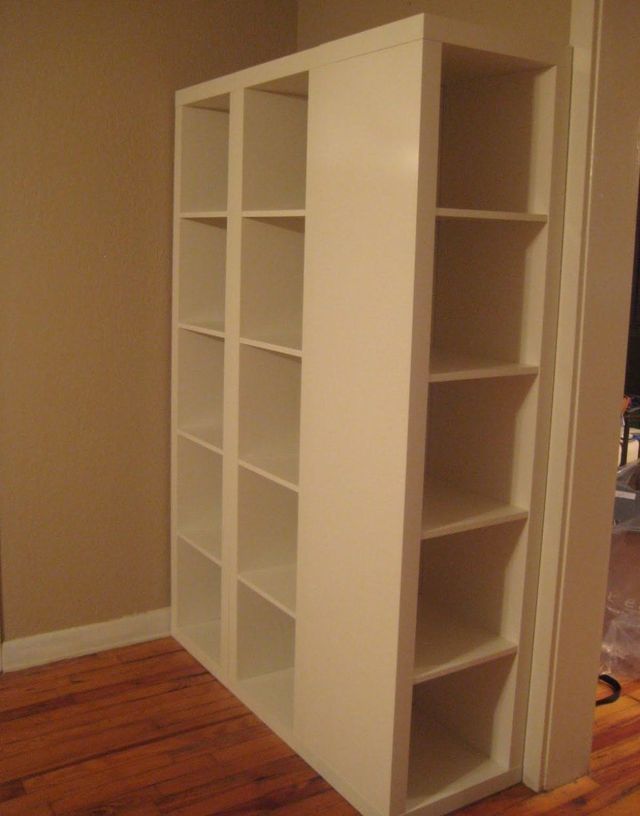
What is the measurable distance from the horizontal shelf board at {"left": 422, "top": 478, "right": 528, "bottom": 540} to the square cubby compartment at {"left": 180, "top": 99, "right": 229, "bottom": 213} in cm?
128

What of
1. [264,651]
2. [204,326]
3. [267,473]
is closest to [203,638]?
[264,651]

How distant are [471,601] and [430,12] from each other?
1.72 metres

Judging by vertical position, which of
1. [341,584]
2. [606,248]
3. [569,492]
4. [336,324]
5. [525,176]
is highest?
[525,176]

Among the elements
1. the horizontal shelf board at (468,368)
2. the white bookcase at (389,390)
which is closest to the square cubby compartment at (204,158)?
the white bookcase at (389,390)

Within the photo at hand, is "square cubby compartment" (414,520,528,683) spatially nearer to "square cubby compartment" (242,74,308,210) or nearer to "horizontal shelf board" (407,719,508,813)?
"horizontal shelf board" (407,719,508,813)

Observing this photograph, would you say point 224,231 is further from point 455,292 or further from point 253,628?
point 253,628

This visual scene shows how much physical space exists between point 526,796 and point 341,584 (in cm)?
79

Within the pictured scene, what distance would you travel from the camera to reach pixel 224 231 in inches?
122

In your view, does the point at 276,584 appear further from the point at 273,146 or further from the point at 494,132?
the point at 494,132

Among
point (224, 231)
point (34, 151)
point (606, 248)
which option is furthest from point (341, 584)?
point (34, 151)

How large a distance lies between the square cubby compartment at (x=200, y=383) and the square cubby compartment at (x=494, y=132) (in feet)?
3.31

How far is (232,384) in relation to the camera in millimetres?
2738

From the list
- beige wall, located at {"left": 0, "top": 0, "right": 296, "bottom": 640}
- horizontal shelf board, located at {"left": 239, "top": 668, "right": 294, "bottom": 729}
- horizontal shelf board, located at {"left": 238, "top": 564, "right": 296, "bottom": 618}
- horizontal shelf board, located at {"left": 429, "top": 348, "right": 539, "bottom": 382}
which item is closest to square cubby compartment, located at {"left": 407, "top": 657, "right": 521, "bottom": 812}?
horizontal shelf board, located at {"left": 239, "top": 668, "right": 294, "bottom": 729}

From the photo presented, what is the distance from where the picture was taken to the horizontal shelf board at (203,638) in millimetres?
3051
